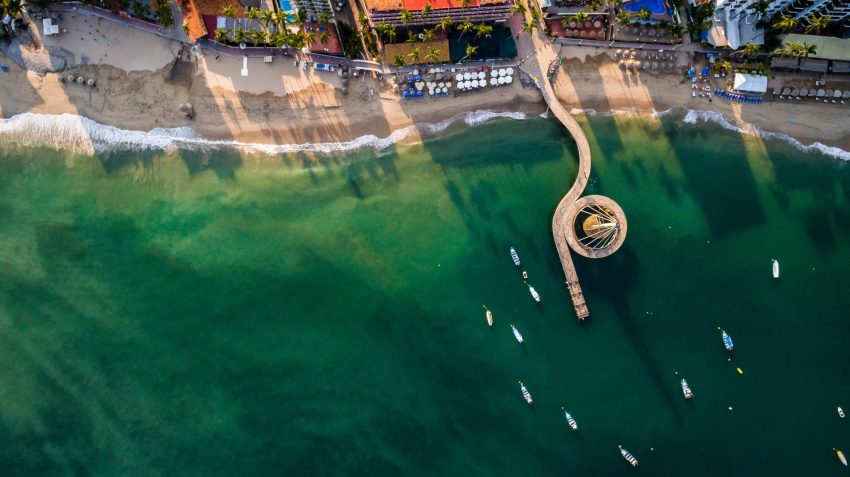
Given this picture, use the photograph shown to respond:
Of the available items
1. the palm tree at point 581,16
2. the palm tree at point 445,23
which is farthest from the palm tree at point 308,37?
the palm tree at point 581,16

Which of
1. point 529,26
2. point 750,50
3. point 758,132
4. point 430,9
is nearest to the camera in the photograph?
point 430,9

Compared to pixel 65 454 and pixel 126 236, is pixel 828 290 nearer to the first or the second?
pixel 126 236

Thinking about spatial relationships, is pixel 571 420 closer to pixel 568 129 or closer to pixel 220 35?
pixel 568 129

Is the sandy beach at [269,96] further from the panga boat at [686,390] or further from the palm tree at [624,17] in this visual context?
the panga boat at [686,390]

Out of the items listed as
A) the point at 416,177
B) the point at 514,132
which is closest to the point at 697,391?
the point at 514,132

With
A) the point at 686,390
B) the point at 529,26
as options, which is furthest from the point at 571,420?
the point at 529,26

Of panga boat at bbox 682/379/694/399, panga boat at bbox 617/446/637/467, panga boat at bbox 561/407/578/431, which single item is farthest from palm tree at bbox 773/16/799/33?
panga boat at bbox 617/446/637/467
